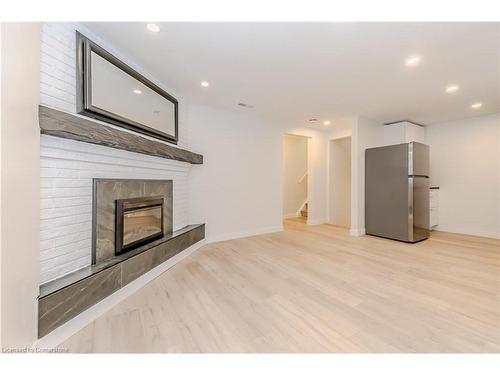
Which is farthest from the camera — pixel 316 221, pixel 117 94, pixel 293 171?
pixel 293 171

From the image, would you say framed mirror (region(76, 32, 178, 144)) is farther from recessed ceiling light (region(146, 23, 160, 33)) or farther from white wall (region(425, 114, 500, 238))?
white wall (region(425, 114, 500, 238))

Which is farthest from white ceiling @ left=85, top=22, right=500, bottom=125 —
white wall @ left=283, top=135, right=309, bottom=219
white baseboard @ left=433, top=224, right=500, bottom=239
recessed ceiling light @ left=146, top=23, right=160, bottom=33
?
white wall @ left=283, top=135, right=309, bottom=219

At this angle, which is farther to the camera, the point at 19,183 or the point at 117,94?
the point at 117,94

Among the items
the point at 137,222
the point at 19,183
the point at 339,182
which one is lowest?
the point at 137,222

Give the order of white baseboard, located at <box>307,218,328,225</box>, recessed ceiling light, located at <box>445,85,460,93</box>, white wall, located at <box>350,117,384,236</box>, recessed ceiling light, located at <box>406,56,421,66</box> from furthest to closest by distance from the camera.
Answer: white baseboard, located at <box>307,218,328,225</box>
white wall, located at <box>350,117,384,236</box>
recessed ceiling light, located at <box>445,85,460,93</box>
recessed ceiling light, located at <box>406,56,421,66</box>

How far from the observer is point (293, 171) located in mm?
6855

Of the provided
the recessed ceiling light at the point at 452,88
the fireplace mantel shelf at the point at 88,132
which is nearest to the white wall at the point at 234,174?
the fireplace mantel shelf at the point at 88,132

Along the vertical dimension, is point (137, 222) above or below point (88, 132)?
below

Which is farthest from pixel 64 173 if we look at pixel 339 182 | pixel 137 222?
pixel 339 182

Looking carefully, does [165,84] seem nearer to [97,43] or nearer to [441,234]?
[97,43]

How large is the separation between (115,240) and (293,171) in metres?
5.58

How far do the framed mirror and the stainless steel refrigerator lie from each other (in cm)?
392

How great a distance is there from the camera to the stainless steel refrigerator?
150 inches

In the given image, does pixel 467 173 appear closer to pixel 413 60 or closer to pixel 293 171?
pixel 413 60
